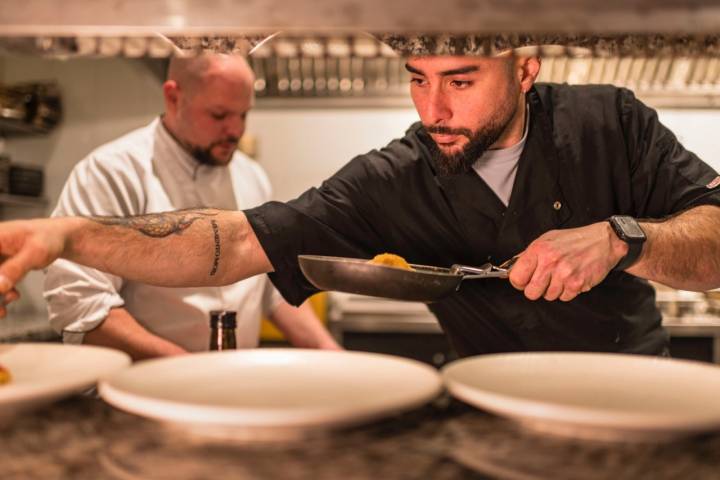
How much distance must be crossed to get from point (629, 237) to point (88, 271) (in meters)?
1.41

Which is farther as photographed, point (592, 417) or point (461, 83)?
point (461, 83)

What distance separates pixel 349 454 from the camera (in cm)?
69

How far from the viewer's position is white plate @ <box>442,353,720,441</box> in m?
0.67

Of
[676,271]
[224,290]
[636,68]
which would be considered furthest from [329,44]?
[636,68]

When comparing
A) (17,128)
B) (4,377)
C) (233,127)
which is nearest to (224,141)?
(233,127)

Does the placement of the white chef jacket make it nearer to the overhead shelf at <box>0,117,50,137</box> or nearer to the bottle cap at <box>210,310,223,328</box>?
the bottle cap at <box>210,310,223,328</box>

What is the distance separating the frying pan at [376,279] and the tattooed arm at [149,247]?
295 mm

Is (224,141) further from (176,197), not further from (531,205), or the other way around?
(531,205)

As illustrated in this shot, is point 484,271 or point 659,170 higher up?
point 659,170

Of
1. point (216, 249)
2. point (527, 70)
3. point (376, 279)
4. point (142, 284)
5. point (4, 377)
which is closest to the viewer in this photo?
point (4, 377)

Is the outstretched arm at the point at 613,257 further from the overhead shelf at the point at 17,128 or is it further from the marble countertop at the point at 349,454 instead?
the overhead shelf at the point at 17,128

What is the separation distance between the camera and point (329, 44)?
3.40ft

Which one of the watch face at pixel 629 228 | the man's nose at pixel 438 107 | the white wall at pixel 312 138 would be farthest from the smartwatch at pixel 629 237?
the white wall at pixel 312 138

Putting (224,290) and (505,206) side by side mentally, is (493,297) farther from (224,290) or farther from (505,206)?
(224,290)
